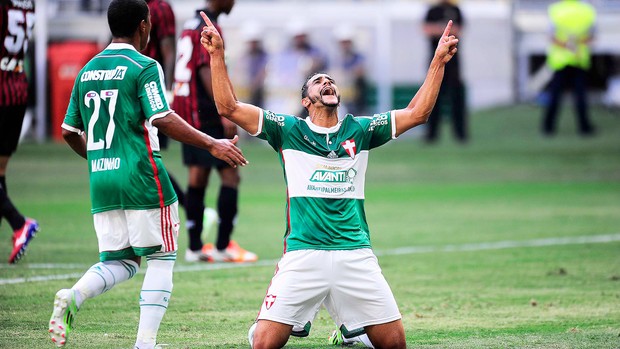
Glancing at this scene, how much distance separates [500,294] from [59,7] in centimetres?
2096

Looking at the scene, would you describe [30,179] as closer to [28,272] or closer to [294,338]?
[28,272]

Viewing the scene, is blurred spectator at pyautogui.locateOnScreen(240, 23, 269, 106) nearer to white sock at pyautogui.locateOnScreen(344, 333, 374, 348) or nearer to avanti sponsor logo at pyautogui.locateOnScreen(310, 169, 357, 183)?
white sock at pyautogui.locateOnScreen(344, 333, 374, 348)

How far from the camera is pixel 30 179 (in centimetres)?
1836

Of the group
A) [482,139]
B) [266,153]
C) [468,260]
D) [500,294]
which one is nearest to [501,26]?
[482,139]

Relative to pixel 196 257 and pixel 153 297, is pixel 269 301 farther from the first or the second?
pixel 196 257

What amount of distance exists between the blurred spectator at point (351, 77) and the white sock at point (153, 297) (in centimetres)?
1787

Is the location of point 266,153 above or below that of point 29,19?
below

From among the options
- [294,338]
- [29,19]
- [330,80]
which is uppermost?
[29,19]

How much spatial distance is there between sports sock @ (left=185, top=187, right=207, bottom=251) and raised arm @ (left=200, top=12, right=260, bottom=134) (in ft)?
12.5

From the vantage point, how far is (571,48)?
22.1 m

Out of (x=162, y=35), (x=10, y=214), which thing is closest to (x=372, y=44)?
(x=162, y=35)

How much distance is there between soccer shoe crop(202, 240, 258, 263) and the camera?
10.4 m

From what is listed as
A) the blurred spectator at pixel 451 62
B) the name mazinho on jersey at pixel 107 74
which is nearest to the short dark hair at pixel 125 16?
the name mazinho on jersey at pixel 107 74

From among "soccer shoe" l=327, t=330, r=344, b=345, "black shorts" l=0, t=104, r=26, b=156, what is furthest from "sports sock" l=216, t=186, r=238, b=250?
"soccer shoe" l=327, t=330, r=344, b=345
